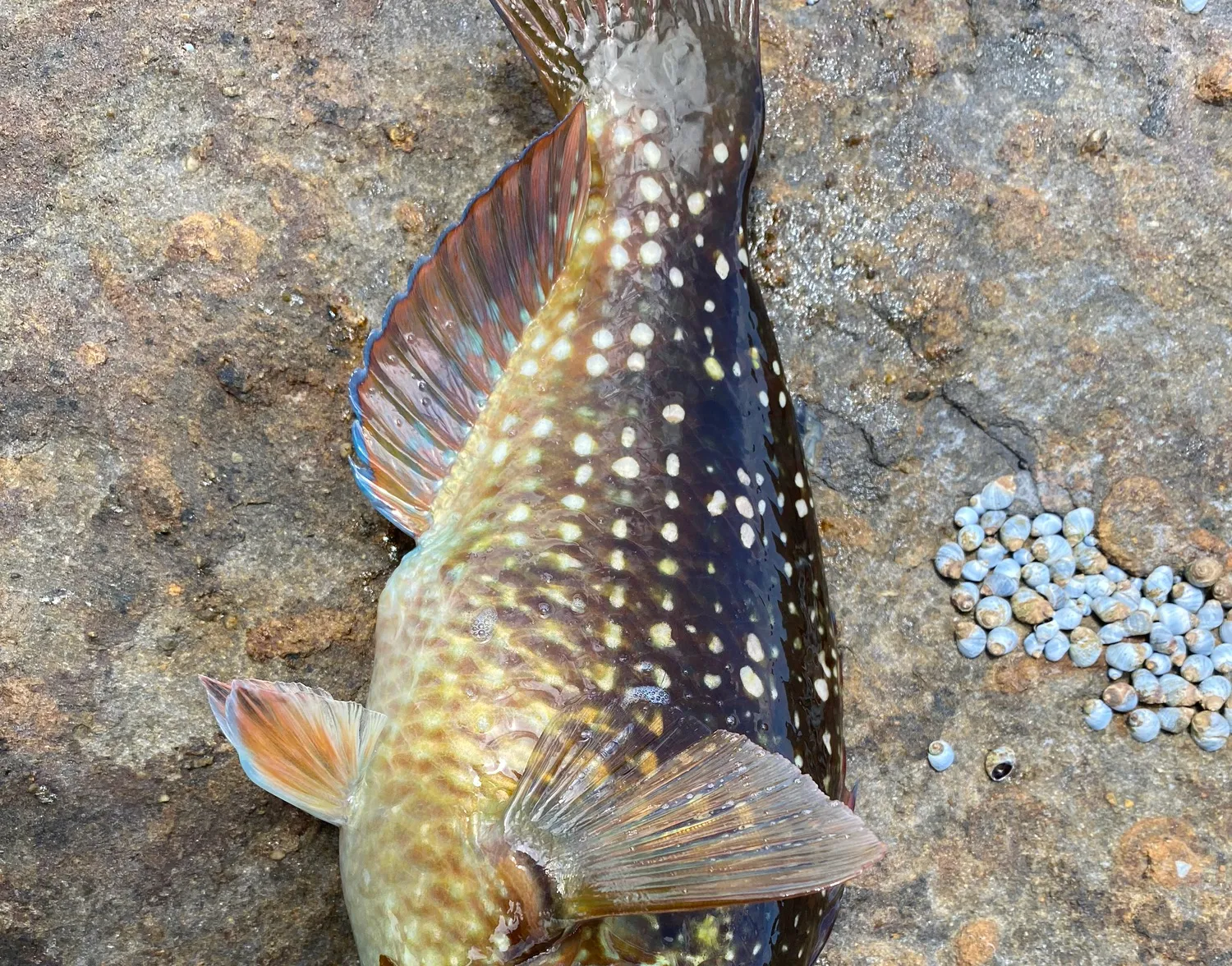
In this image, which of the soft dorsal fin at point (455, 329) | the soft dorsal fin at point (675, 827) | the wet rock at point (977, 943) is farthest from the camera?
the wet rock at point (977, 943)

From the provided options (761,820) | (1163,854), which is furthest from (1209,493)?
(761,820)

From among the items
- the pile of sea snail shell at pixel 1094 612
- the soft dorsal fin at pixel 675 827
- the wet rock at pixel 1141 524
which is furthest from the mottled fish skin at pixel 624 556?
the wet rock at pixel 1141 524

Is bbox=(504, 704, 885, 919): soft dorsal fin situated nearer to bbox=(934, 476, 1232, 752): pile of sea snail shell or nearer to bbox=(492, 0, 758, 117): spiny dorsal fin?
bbox=(934, 476, 1232, 752): pile of sea snail shell

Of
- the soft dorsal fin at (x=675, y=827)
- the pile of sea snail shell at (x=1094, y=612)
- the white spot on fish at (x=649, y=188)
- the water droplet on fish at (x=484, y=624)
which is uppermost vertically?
the white spot on fish at (x=649, y=188)

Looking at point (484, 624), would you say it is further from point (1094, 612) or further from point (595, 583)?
point (1094, 612)

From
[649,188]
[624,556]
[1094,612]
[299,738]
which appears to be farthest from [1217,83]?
[299,738]

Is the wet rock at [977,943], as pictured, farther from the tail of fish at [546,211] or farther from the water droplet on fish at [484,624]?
the tail of fish at [546,211]

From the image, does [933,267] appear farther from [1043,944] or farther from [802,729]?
[1043,944]

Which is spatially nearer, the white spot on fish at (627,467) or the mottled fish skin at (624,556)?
the mottled fish skin at (624,556)
